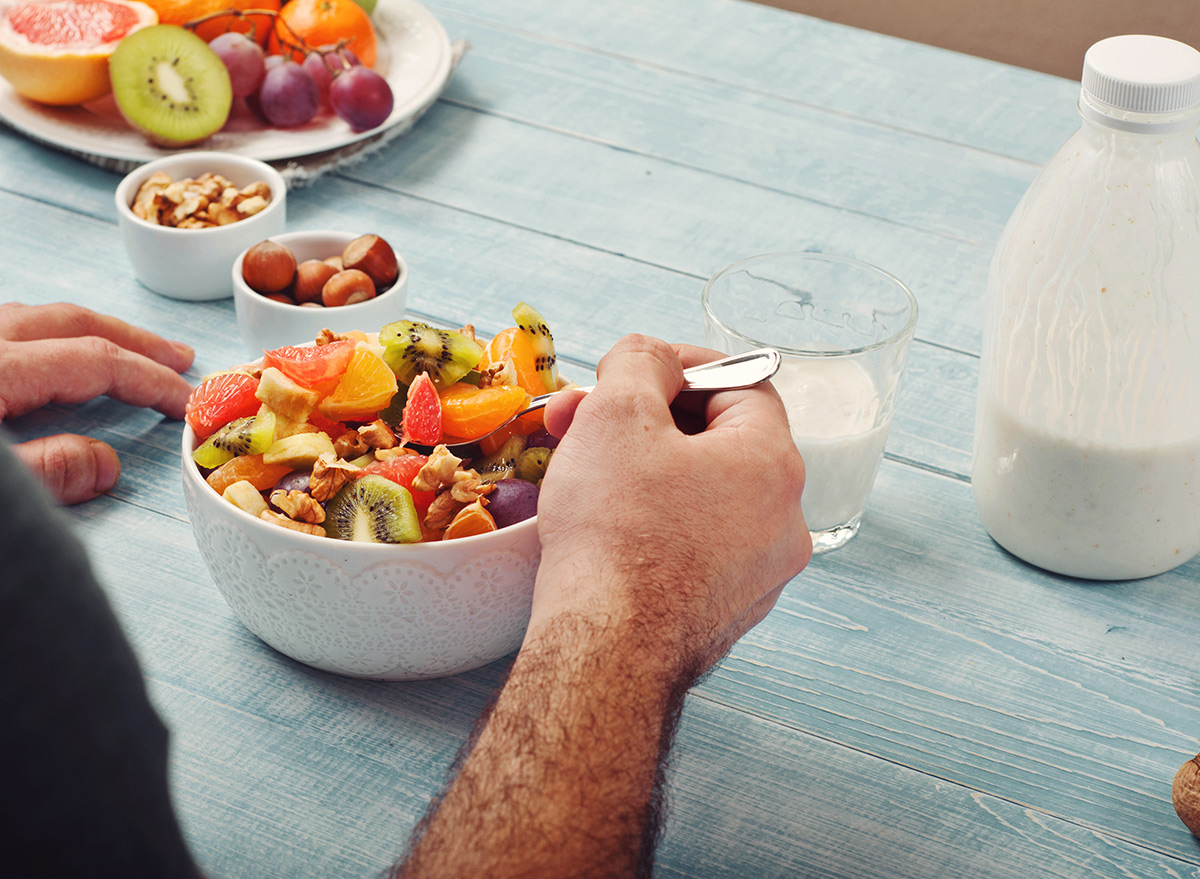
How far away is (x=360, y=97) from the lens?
3.86 feet

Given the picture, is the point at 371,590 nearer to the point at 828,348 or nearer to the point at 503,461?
the point at 503,461

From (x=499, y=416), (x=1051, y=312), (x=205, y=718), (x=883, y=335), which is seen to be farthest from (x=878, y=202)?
(x=205, y=718)

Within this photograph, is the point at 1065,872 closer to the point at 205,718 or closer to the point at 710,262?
the point at 205,718

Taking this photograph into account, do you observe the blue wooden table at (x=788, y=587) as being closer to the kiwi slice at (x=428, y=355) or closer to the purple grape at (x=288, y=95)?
the purple grape at (x=288, y=95)

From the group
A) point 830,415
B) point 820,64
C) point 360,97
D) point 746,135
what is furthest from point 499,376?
point 820,64

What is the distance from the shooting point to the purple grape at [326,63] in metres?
1.21

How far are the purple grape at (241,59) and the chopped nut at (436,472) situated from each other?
0.76 metres

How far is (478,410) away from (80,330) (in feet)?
1.38

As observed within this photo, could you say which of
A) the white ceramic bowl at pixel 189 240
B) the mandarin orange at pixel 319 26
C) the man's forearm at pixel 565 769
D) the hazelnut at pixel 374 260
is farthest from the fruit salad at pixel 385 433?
the mandarin orange at pixel 319 26

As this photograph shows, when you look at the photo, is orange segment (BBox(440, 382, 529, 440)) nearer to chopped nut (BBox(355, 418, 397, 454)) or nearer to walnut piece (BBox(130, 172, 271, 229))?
chopped nut (BBox(355, 418, 397, 454))

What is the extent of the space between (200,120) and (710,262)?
567 mm

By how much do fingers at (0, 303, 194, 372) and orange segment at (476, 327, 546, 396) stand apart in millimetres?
357

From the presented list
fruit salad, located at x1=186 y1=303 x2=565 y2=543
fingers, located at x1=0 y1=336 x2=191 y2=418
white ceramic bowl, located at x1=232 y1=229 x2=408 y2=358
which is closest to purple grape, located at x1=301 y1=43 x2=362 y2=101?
white ceramic bowl, located at x1=232 y1=229 x2=408 y2=358

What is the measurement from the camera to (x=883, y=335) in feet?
2.68
